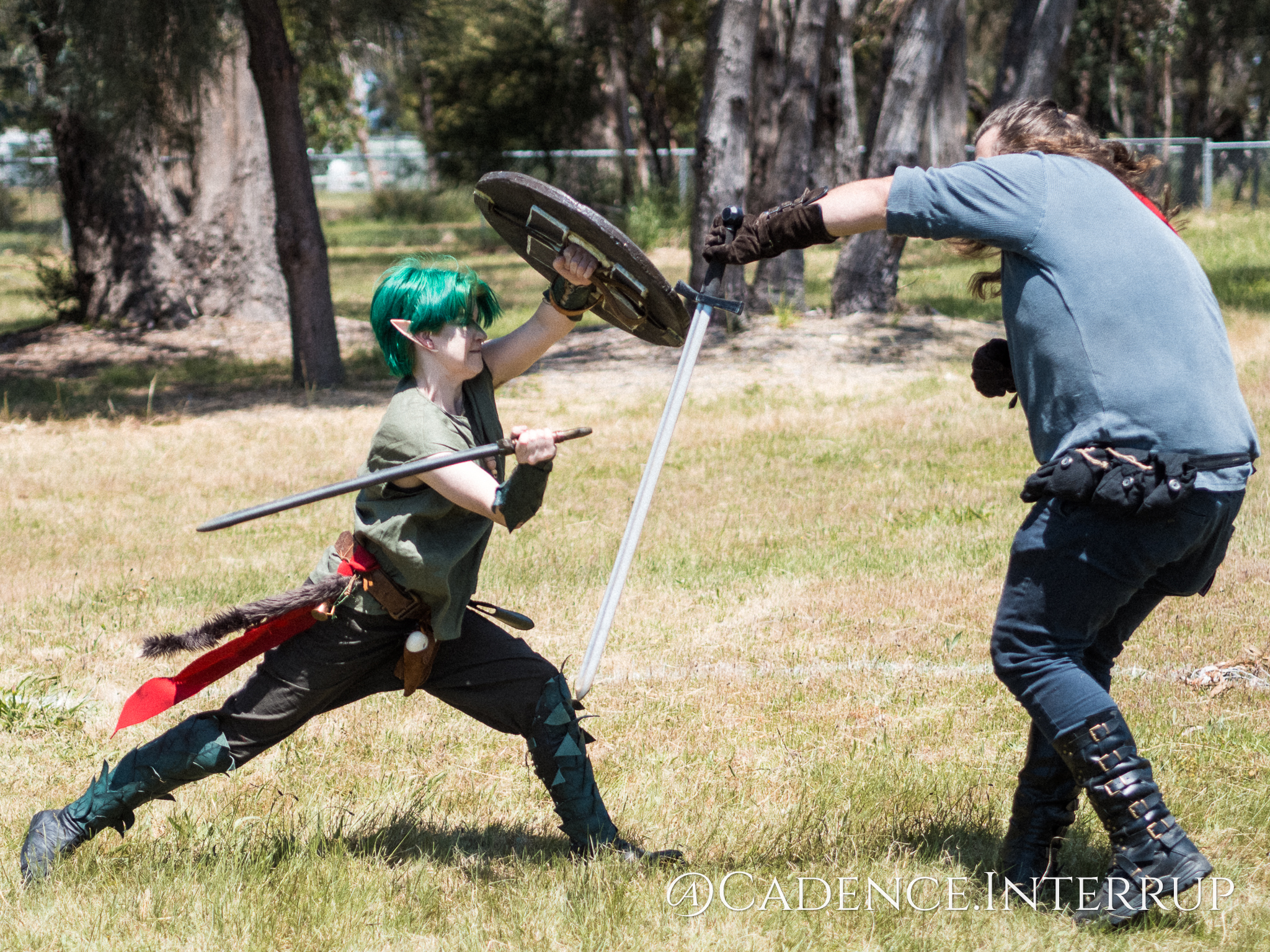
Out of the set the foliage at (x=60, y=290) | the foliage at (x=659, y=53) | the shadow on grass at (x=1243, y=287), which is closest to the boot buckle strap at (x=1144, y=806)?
the shadow on grass at (x=1243, y=287)

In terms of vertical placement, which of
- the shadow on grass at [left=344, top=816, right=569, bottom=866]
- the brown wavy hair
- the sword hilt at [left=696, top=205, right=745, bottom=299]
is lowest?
the shadow on grass at [left=344, top=816, right=569, bottom=866]

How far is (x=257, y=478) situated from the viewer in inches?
354

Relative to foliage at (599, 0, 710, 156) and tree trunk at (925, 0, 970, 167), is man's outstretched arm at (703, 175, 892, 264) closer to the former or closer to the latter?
tree trunk at (925, 0, 970, 167)

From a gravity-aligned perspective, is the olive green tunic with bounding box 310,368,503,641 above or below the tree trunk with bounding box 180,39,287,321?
below

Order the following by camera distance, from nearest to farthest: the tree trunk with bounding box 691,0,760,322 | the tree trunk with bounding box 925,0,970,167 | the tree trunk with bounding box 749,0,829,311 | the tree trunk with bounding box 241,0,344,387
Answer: the tree trunk with bounding box 241,0,344,387
the tree trunk with bounding box 691,0,760,322
the tree trunk with bounding box 749,0,829,311
the tree trunk with bounding box 925,0,970,167

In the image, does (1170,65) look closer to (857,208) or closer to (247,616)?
(857,208)

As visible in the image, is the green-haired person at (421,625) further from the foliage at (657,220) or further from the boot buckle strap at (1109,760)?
the foliage at (657,220)

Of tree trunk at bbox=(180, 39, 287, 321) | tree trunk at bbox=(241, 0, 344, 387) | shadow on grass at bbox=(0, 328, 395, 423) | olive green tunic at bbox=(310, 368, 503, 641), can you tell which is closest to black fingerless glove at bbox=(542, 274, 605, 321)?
olive green tunic at bbox=(310, 368, 503, 641)

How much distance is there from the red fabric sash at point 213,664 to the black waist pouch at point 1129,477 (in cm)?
175

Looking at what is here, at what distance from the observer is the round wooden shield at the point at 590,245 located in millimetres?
3262

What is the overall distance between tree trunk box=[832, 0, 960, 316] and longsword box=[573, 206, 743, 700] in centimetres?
1124

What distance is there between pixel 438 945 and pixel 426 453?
1196 mm

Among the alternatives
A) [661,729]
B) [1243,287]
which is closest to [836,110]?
[1243,287]

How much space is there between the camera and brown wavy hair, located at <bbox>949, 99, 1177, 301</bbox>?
3115 mm
